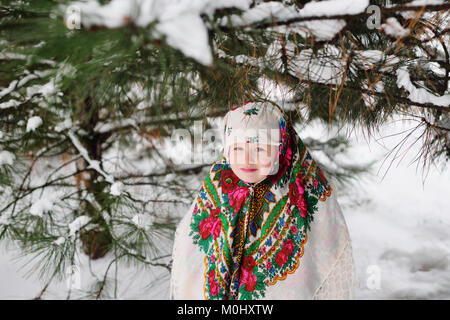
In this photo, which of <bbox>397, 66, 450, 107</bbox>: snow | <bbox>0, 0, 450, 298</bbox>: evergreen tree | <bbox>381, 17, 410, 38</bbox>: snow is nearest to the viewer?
<bbox>0, 0, 450, 298</bbox>: evergreen tree

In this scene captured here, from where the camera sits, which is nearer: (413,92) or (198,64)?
(198,64)

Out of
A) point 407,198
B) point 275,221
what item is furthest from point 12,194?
point 407,198

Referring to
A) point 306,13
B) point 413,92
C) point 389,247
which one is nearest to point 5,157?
point 306,13

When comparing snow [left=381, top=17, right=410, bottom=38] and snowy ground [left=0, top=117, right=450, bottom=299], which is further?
snowy ground [left=0, top=117, right=450, bottom=299]

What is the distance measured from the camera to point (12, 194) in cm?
100

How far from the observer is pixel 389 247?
5.91ft

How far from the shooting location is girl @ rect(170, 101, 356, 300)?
602mm

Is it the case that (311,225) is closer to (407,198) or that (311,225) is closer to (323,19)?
(323,19)

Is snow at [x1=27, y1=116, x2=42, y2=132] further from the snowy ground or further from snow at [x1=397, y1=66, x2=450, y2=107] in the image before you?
snow at [x1=397, y1=66, x2=450, y2=107]

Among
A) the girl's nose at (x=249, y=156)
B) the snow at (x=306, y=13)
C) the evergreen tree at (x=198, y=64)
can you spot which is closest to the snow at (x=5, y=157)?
the evergreen tree at (x=198, y=64)

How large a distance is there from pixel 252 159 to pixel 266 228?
0.49 ft

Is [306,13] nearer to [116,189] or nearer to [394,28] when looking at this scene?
[394,28]

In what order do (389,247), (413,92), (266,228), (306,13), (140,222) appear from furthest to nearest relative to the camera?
(389,247) → (140,222) → (266,228) → (413,92) → (306,13)

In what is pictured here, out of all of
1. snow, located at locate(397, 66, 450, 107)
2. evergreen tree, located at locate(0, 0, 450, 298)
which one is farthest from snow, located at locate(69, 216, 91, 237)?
snow, located at locate(397, 66, 450, 107)
